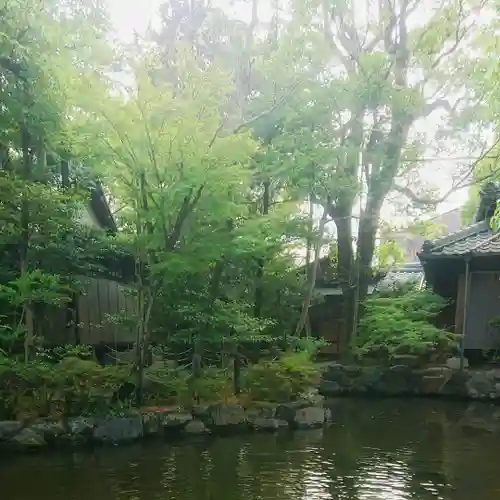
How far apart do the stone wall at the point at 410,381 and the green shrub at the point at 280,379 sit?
13.9 feet

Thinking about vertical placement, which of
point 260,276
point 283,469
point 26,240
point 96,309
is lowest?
point 283,469

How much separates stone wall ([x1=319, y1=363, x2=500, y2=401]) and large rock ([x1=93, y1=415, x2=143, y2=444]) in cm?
724

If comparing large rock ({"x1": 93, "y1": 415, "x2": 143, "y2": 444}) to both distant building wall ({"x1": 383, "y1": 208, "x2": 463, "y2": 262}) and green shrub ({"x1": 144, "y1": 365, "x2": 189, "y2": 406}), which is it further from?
distant building wall ({"x1": 383, "y1": 208, "x2": 463, "y2": 262})

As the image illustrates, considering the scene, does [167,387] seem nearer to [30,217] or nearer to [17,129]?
[30,217]

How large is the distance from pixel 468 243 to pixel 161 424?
34.0 feet

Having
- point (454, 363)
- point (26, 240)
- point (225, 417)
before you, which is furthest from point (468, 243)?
point (26, 240)

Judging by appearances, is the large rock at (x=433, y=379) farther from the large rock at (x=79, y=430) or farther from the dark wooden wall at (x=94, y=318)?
the large rock at (x=79, y=430)

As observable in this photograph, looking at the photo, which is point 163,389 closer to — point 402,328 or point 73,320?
point 73,320

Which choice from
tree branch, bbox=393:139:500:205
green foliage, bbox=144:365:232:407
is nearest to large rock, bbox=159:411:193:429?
green foliage, bbox=144:365:232:407

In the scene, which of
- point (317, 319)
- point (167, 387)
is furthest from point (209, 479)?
point (317, 319)

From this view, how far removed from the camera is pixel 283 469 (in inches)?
320

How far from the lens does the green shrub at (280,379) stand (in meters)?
11.5

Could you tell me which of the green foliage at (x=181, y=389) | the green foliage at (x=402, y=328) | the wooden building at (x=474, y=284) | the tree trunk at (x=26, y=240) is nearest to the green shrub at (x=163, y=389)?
the green foliage at (x=181, y=389)

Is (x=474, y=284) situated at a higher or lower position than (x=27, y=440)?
higher
